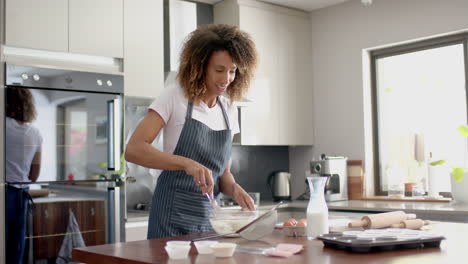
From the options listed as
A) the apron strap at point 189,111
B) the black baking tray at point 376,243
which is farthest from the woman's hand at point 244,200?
the black baking tray at point 376,243

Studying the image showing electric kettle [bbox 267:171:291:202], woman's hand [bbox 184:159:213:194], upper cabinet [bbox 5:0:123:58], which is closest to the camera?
woman's hand [bbox 184:159:213:194]

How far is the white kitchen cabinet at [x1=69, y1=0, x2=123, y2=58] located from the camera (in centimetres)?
342

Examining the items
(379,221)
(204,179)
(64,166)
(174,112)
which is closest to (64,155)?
(64,166)

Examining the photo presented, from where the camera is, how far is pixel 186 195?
217 cm

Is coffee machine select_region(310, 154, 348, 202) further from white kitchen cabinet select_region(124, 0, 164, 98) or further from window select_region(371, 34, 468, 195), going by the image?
white kitchen cabinet select_region(124, 0, 164, 98)

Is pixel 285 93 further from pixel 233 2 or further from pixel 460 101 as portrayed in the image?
pixel 460 101

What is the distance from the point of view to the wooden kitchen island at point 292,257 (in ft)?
4.67

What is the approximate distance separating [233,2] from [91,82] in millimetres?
1475

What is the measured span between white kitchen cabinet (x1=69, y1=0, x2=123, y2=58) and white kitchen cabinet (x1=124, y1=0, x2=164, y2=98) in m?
0.07

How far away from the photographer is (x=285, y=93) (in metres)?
4.72

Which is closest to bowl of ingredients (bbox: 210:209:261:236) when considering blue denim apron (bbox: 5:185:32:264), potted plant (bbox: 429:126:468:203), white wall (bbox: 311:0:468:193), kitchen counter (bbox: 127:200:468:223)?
blue denim apron (bbox: 5:185:32:264)

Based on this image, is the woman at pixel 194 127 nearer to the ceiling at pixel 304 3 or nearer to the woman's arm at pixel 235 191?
the woman's arm at pixel 235 191

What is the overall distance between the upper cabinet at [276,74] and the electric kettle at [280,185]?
29 centimetres

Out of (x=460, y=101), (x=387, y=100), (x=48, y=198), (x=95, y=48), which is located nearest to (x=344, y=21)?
(x=387, y=100)
